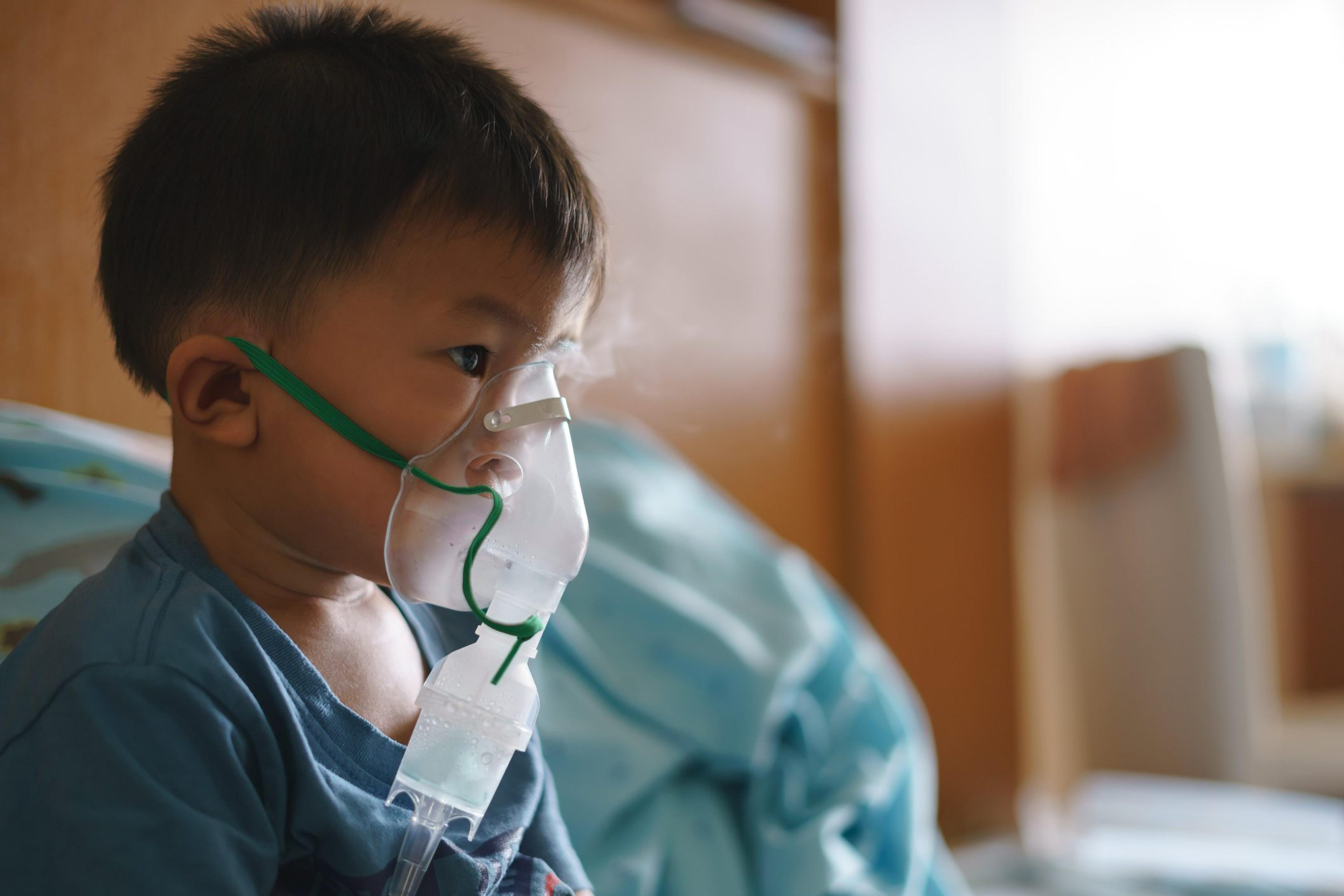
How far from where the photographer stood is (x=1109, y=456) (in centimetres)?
221

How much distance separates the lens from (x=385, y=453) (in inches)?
22.5

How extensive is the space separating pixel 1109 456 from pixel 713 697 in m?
1.50

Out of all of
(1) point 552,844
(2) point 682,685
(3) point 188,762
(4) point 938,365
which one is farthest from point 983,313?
(3) point 188,762

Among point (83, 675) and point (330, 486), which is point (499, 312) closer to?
point (330, 486)

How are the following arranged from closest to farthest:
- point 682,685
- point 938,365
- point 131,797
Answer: point 131,797
point 682,685
point 938,365

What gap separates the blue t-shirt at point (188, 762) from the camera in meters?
0.46

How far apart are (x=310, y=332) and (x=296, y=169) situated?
0.08 meters

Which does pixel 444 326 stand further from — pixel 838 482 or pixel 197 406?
pixel 838 482

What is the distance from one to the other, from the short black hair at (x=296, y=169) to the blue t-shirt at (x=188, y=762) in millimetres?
136

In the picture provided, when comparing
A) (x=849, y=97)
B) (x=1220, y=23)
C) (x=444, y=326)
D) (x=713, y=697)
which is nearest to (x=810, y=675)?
(x=713, y=697)

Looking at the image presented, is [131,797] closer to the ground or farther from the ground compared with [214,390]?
closer to the ground

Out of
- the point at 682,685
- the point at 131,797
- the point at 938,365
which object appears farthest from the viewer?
the point at 938,365

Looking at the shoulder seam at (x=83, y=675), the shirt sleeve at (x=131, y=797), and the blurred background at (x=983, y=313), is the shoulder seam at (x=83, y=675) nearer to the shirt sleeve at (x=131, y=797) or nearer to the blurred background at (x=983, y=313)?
the shirt sleeve at (x=131, y=797)

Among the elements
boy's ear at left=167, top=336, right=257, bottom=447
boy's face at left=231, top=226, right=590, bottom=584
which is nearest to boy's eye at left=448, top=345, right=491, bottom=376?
boy's face at left=231, top=226, right=590, bottom=584
